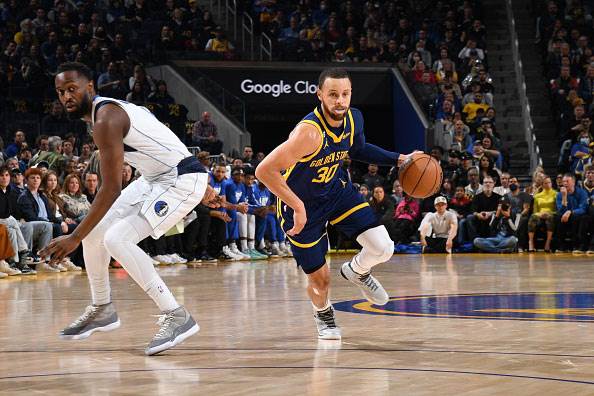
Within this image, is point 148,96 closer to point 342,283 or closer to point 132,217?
point 342,283

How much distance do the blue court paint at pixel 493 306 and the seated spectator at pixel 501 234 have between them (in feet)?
28.1

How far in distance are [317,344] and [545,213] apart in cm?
1235

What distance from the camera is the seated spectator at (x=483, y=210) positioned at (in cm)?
1797

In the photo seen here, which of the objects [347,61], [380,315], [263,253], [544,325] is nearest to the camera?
[544,325]

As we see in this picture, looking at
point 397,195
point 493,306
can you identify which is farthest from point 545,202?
point 493,306

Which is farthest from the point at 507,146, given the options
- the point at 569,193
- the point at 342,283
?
the point at 342,283

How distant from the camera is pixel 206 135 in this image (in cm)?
1925

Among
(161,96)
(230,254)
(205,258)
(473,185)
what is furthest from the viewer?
(161,96)

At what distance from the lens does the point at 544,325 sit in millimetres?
6785

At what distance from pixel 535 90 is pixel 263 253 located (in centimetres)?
1062

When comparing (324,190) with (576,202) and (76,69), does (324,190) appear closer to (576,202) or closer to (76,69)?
(76,69)

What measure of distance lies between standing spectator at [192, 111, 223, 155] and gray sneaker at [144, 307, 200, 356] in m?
13.4

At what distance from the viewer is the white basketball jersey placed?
5.83m

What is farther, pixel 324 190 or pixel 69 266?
pixel 69 266
